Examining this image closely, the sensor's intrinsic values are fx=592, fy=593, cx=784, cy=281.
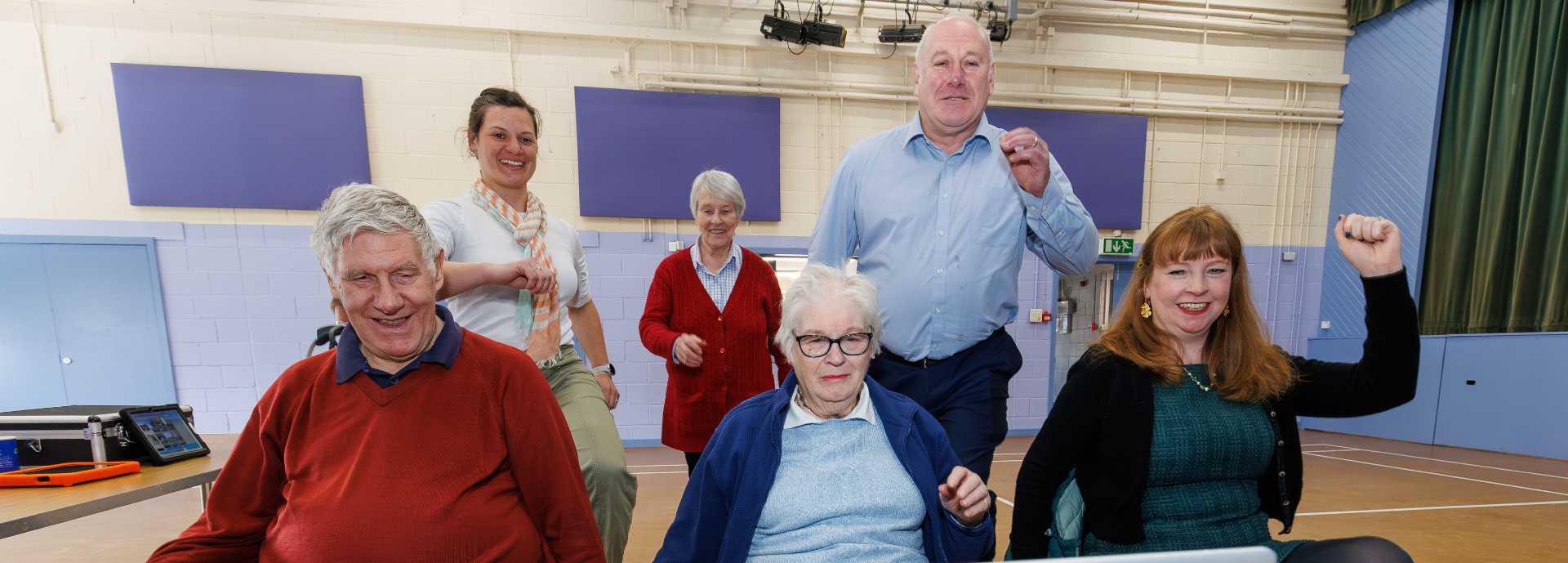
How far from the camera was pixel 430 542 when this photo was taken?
1.14 metres

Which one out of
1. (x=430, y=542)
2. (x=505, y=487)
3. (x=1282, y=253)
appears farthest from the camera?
(x=1282, y=253)

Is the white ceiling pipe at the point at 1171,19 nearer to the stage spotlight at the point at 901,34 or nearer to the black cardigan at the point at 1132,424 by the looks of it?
the stage spotlight at the point at 901,34

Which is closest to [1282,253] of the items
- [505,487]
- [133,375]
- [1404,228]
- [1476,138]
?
[1404,228]

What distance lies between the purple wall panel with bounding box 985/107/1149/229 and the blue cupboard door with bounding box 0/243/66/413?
25.4 ft

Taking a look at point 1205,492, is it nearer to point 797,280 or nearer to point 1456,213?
point 797,280

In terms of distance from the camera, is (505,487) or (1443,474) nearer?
(505,487)

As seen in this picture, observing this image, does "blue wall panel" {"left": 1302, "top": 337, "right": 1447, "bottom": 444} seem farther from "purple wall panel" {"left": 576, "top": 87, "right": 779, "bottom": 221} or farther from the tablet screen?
the tablet screen

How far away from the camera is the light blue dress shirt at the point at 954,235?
1666 millimetres

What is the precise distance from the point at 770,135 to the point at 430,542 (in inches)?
177

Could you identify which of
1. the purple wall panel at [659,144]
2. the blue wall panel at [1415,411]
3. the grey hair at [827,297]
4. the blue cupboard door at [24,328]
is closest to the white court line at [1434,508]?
the blue wall panel at [1415,411]

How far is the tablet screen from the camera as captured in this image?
1705mm

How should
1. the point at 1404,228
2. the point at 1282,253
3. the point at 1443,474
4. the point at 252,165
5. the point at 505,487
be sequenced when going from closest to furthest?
1. the point at 505,487
2. the point at 1443,474
3. the point at 252,165
4. the point at 1404,228
5. the point at 1282,253

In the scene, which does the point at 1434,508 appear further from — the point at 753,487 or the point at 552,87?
the point at 552,87

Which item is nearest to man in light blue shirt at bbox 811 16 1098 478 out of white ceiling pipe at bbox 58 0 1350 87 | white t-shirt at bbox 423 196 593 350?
white t-shirt at bbox 423 196 593 350
